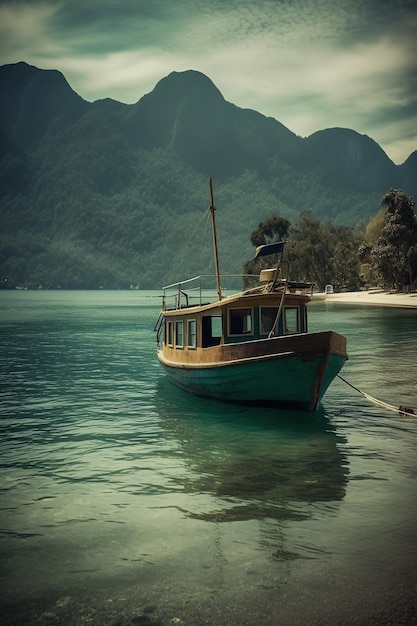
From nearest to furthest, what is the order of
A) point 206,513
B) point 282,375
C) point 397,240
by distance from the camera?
point 206,513 < point 282,375 < point 397,240

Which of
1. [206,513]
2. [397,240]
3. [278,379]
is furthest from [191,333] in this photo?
[397,240]

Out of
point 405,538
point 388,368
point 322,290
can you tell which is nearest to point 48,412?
point 405,538

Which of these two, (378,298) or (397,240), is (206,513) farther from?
(378,298)

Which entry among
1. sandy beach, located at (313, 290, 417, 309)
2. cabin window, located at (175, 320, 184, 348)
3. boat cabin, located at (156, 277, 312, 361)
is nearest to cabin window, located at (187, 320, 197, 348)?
cabin window, located at (175, 320, 184, 348)

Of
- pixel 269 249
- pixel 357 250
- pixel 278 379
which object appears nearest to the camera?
pixel 278 379

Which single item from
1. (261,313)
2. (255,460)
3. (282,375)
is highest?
(261,313)

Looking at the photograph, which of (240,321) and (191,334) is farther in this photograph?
(191,334)

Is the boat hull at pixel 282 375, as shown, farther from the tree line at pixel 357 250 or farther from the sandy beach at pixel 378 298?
the tree line at pixel 357 250

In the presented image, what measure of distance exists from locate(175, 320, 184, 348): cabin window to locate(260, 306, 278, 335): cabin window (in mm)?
4488

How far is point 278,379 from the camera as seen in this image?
17094 millimetres

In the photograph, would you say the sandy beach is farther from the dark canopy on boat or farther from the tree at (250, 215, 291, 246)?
the dark canopy on boat

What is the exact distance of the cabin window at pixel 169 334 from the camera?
77.5 feet

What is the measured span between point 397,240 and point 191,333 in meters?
68.1

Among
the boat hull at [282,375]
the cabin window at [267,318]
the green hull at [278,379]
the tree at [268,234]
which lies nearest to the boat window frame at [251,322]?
the cabin window at [267,318]
